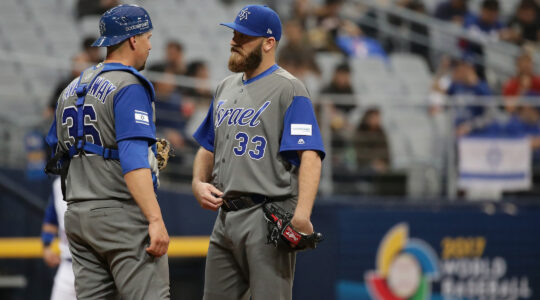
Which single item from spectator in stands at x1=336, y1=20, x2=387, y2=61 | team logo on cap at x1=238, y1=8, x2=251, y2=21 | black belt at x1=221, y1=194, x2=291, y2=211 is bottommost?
black belt at x1=221, y1=194, x2=291, y2=211

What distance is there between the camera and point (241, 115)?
4.20m

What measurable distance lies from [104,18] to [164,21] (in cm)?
817

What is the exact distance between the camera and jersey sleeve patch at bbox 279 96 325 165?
13.3ft

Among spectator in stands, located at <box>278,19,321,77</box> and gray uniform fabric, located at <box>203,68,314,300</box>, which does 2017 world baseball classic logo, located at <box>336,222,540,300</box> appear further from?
gray uniform fabric, located at <box>203,68,314,300</box>

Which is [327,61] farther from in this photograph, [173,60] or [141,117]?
[141,117]

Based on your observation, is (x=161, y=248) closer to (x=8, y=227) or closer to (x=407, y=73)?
(x=8, y=227)

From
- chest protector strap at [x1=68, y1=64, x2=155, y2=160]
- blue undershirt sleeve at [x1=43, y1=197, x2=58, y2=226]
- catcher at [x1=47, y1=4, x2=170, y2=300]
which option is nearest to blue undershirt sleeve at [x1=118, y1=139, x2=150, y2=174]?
catcher at [x1=47, y1=4, x2=170, y2=300]

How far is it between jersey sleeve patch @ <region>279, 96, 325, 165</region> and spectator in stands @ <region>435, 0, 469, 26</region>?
970cm

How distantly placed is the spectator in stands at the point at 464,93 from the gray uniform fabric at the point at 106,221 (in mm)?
4912

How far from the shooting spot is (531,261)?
866 centimetres

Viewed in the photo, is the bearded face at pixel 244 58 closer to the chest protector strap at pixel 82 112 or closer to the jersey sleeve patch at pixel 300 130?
the jersey sleeve patch at pixel 300 130

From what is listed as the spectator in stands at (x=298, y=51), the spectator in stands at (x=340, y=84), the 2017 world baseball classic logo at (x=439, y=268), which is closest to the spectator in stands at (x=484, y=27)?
the spectator in stands at (x=298, y=51)

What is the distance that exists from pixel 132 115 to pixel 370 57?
898 centimetres

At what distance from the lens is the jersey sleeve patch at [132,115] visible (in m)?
3.76
